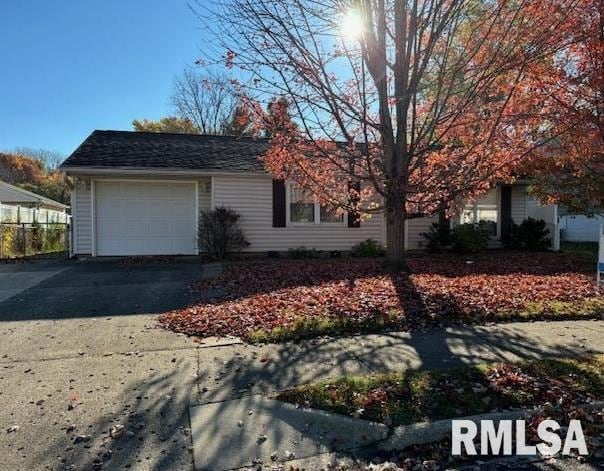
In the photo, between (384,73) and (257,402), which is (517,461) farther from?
(384,73)

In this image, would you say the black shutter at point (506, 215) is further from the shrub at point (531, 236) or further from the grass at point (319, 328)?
the grass at point (319, 328)

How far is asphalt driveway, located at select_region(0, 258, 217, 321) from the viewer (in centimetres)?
730

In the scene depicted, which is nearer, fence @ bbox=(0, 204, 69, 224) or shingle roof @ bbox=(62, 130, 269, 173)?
shingle roof @ bbox=(62, 130, 269, 173)

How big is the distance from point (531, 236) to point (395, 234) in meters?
9.65

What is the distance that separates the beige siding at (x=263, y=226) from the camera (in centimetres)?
1426

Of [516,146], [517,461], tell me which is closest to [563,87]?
[516,146]

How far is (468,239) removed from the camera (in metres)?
15.3

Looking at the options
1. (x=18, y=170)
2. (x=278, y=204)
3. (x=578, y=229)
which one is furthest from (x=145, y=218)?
(x=18, y=170)

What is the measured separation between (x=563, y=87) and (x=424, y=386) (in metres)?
5.96

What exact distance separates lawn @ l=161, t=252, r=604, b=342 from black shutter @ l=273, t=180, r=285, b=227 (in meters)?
3.42

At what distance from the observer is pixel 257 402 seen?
3949 millimetres

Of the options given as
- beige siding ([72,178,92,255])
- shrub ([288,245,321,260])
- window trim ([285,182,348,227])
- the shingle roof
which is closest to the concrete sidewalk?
beige siding ([72,178,92,255])

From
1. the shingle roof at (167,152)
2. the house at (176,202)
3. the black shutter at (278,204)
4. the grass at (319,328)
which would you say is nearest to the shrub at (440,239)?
the house at (176,202)

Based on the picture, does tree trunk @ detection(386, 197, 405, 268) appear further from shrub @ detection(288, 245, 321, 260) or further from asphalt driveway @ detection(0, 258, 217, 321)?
shrub @ detection(288, 245, 321, 260)
